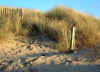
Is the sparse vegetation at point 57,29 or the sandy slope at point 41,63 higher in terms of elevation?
the sparse vegetation at point 57,29

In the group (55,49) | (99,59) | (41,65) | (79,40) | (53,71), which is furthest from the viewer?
(79,40)

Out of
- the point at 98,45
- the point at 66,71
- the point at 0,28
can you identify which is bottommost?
the point at 66,71

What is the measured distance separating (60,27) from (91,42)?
2.15 meters

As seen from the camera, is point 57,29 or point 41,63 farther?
point 57,29

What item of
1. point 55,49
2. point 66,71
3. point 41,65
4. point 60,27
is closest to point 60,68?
point 66,71

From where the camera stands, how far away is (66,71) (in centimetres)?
576

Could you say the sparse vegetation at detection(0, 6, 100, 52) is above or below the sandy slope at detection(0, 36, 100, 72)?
above

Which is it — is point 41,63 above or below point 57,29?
below

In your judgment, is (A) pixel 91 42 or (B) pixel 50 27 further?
(B) pixel 50 27

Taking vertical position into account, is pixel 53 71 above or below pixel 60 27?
below

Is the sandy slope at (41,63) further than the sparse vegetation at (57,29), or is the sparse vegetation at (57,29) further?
the sparse vegetation at (57,29)

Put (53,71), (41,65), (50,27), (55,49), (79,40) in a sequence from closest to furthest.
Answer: (53,71), (41,65), (55,49), (79,40), (50,27)

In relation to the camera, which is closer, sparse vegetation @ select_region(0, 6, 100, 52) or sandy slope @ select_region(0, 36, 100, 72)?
sandy slope @ select_region(0, 36, 100, 72)

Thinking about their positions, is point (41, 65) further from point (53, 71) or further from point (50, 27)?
point (50, 27)
